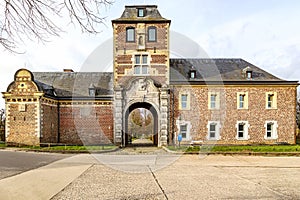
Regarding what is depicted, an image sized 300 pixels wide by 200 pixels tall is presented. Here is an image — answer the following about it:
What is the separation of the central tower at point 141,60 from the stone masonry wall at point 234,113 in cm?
179

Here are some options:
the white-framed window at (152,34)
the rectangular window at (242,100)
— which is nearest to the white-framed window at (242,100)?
the rectangular window at (242,100)

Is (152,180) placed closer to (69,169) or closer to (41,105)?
(69,169)

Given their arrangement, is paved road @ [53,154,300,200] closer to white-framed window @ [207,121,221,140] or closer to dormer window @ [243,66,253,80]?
white-framed window @ [207,121,221,140]

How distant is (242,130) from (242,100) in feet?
7.92

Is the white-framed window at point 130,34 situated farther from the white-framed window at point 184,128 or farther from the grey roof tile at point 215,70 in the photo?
the white-framed window at point 184,128

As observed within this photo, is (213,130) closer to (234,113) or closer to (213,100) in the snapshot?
(234,113)

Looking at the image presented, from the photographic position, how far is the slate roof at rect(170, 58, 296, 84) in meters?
22.8

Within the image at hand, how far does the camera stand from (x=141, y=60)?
74.5ft

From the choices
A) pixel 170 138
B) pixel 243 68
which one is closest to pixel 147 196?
pixel 170 138

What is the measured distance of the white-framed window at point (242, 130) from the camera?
22.8 meters

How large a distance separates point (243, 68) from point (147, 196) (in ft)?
66.9

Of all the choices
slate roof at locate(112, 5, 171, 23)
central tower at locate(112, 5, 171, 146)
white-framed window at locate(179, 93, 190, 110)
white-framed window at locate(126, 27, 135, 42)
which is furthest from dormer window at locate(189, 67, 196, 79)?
white-framed window at locate(126, 27, 135, 42)

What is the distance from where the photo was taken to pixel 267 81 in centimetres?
2278

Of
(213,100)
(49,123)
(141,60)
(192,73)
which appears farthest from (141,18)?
(49,123)
